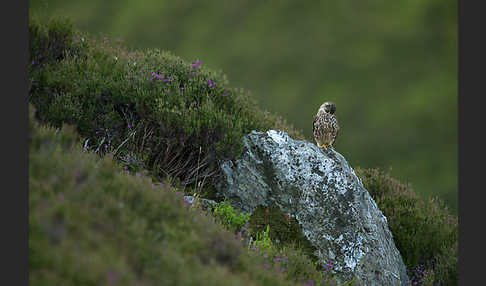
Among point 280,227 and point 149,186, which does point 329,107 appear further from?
point 149,186

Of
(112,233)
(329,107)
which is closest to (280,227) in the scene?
(329,107)

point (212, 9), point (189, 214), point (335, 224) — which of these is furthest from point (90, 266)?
point (212, 9)

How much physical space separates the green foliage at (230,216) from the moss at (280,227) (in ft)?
0.82

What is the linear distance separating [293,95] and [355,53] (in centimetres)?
922

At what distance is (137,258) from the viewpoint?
3.27m

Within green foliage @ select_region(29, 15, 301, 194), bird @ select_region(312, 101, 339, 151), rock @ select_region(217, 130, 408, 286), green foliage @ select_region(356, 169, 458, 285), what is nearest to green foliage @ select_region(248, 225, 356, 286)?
rock @ select_region(217, 130, 408, 286)

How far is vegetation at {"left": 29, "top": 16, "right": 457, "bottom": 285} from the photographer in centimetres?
316

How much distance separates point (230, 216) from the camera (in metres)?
5.61

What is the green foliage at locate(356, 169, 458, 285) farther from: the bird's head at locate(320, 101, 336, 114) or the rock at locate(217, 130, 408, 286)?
the bird's head at locate(320, 101, 336, 114)

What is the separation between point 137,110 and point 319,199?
318 centimetres

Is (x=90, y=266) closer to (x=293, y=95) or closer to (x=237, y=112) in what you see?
(x=237, y=112)

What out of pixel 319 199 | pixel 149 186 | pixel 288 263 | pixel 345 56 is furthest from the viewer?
pixel 345 56

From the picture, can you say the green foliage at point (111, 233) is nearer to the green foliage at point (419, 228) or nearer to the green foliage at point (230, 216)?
the green foliage at point (230, 216)

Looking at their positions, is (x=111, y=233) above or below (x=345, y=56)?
below
